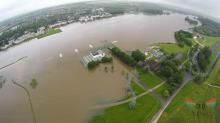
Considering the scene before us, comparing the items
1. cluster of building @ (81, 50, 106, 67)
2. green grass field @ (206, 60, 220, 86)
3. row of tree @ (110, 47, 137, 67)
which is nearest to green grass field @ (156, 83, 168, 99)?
row of tree @ (110, 47, 137, 67)

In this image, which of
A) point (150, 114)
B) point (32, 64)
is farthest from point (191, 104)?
point (32, 64)

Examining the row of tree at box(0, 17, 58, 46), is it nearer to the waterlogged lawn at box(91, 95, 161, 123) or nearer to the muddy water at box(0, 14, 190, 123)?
the muddy water at box(0, 14, 190, 123)

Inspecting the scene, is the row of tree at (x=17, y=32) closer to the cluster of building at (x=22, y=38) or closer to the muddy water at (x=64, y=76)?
the cluster of building at (x=22, y=38)

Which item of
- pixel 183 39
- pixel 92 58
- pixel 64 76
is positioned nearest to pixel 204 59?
pixel 183 39

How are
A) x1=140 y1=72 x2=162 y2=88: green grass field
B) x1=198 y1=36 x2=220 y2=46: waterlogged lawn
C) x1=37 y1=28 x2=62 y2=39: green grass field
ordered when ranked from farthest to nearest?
x1=37 y1=28 x2=62 y2=39: green grass field < x1=198 y1=36 x2=220 y2=46: waterlogged lawn < x1=140 y1=72 x2=162 y2=88: green grass field

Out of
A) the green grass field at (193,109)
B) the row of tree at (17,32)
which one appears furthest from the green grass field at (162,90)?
the row of tree at (17,32)

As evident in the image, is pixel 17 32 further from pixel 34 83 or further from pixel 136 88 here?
pixel 136 88

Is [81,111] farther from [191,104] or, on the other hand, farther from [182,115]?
[191,104]
